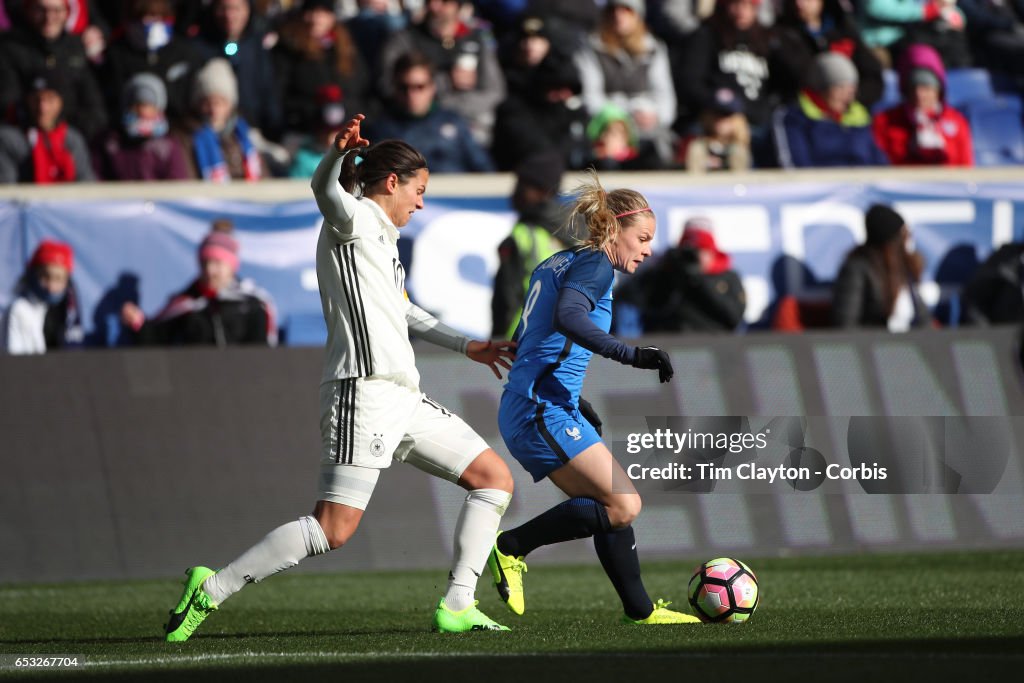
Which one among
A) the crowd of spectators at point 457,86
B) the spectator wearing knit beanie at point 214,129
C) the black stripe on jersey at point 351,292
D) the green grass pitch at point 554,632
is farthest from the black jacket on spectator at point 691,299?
the black stripe on jersey at point 351,292

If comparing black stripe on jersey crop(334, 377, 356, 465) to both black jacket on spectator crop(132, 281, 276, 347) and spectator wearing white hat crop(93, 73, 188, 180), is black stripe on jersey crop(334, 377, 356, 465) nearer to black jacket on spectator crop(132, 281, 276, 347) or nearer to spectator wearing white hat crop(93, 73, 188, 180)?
black jacket on spectator crop(132, 281, 276, 347)

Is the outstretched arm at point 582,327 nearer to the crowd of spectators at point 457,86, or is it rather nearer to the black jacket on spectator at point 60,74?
the crowd of spectators at point 457,86

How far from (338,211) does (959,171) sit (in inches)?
345

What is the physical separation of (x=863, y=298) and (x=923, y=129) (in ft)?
8.69

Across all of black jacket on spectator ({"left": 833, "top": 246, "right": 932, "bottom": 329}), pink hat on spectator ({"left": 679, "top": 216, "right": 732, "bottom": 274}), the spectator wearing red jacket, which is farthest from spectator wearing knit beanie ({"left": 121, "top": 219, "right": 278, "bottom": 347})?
the spectator wearing red jacket

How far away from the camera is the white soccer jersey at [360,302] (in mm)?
6245

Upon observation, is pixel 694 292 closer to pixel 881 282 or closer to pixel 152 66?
pixel 881 282

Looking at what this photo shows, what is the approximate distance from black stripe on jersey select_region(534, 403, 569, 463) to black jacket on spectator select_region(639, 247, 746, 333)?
5.69 m

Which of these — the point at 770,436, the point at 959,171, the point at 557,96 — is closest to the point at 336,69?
the point at 557,96

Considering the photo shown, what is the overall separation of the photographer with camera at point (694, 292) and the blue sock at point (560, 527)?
5.48 metres

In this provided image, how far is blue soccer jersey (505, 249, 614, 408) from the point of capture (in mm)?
6469

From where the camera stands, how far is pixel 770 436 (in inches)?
282

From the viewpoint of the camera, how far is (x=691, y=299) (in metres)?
12.1

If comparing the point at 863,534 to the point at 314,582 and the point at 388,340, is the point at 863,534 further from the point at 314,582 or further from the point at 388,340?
the point at 388,340
